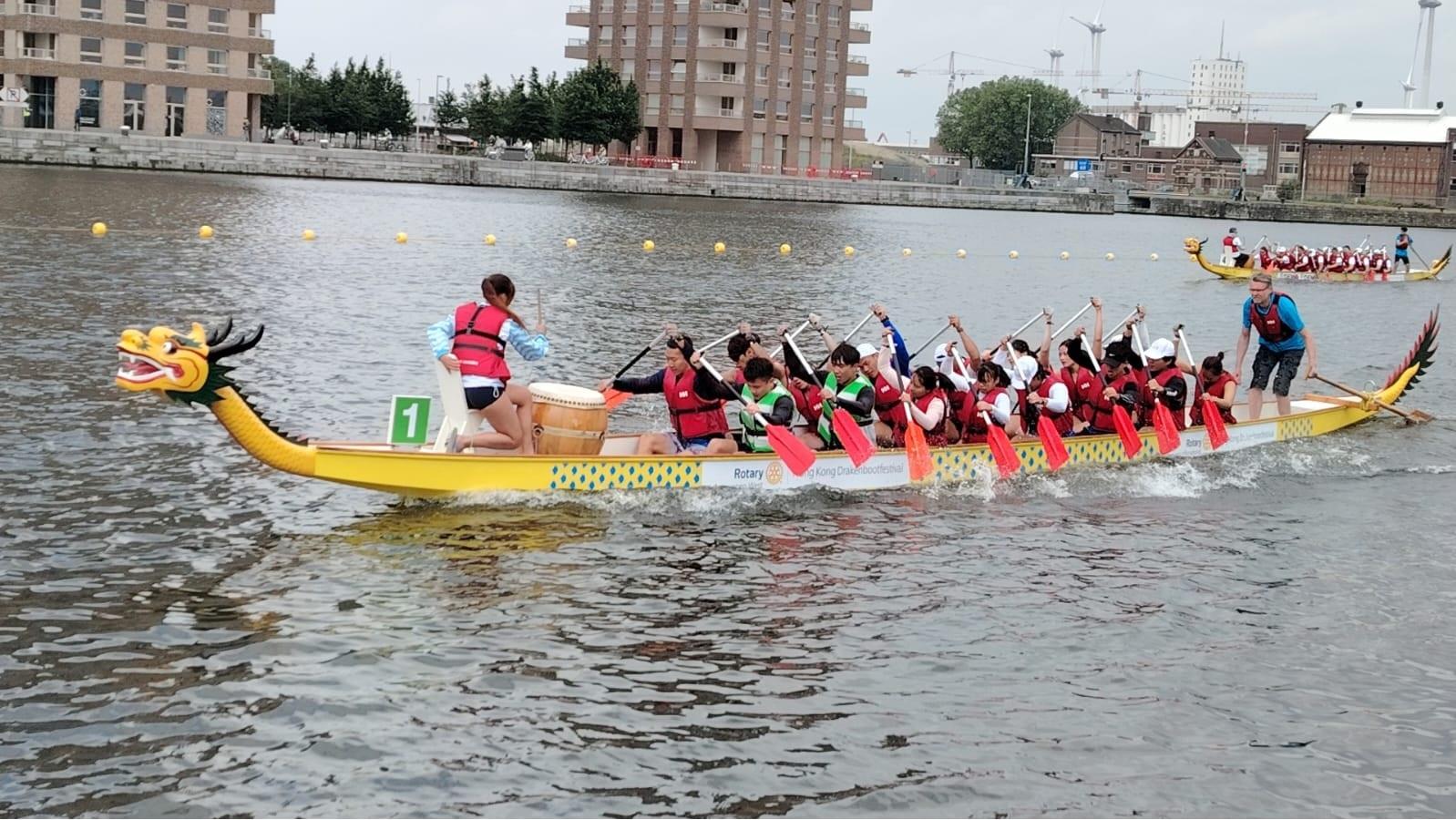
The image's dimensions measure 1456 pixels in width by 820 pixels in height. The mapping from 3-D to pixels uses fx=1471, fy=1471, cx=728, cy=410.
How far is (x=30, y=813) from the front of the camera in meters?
8.56

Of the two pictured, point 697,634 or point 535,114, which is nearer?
point 697,634

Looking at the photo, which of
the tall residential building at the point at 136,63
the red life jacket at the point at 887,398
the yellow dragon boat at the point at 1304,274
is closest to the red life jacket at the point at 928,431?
the red life jacket at the point at 887,398

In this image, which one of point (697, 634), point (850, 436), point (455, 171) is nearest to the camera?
point (697, 634)

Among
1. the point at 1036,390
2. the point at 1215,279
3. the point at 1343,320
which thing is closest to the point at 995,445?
the point at 1036,390

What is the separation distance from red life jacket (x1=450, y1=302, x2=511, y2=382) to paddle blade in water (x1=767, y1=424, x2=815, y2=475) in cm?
299

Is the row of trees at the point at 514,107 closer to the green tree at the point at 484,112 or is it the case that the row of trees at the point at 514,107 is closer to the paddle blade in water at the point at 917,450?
the green tree at the point at 484,112

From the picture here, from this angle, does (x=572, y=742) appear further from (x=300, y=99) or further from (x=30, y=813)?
(x=300, y=99)

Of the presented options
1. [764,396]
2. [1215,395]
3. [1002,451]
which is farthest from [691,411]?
[1215,395]

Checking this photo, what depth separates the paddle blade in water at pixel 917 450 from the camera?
16609mm

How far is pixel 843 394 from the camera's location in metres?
16.3

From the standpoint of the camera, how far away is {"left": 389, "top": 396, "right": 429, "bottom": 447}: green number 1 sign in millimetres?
14484

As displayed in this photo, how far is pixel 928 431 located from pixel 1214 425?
4689 mm

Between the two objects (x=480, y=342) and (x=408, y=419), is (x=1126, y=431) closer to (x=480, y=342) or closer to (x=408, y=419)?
(x=480, y=342)

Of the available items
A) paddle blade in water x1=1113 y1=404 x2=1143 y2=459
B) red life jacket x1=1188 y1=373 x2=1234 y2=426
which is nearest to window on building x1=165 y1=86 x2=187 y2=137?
red life jacket x1=1188 y1=373 x2=1234 y2=426
